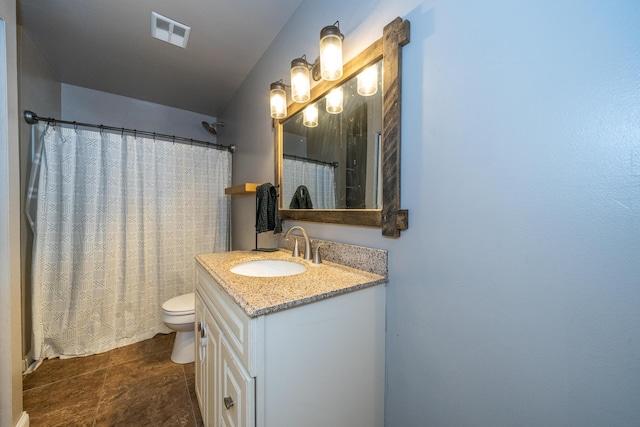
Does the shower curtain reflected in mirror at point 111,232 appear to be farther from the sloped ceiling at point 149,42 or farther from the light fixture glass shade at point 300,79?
the light fixture glass shade at point 300,79

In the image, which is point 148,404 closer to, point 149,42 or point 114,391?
point 114,391

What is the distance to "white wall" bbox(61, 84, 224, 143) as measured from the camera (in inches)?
88.4

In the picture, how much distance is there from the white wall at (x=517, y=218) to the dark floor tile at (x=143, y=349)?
181 cm

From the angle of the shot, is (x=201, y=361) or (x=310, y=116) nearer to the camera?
(x=201, y=361)

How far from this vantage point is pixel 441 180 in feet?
2.51

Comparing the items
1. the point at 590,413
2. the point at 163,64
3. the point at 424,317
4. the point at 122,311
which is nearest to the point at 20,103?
the point at 163,64

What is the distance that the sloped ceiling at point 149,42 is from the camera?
55.2 inches

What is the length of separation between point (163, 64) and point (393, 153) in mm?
2076

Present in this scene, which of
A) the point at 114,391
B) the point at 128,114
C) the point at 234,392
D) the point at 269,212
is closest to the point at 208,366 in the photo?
the point at 234,392

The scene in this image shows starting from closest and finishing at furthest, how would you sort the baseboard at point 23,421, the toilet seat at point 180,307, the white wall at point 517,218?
the white wall at point 517,218
the baseboard at point 23,421
the toilet seat at point 180,307

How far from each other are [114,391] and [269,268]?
48.6 inches

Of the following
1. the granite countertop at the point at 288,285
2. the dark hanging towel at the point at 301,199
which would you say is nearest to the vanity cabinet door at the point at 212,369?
the granite countertop at the point at 288,285

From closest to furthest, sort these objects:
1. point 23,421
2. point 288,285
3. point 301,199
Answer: point 288,285 → point 23,421 → point 301,199

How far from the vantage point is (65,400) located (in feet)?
4.52
